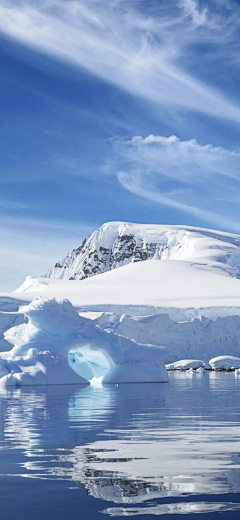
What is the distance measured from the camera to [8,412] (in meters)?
12.0

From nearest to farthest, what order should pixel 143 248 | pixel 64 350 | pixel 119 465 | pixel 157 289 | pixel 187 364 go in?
1. pixel 119 465
2. pixel 64 350
3. pixel 187 364
4. pixel 157 289
5. pixel 143 248

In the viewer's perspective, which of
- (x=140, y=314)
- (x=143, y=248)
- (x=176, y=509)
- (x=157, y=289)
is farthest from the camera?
(x=143, y=248)

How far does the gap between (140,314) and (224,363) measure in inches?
431

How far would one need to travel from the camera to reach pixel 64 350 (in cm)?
2416

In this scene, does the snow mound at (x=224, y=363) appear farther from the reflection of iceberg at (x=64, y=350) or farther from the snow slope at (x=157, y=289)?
the reflection of iceberg at (x=64, y=350)

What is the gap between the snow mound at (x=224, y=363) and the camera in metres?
44.9

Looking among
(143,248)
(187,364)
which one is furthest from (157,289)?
(143,248)

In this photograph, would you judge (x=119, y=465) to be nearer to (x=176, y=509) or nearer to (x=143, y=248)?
(x=176, y=509)

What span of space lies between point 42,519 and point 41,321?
20355mm

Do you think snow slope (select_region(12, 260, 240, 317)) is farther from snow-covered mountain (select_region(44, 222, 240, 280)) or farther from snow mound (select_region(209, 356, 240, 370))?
snow mound (select_region(209, 356, 240, 370))

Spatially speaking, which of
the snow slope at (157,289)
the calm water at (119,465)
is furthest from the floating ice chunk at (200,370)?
the calm water at (119,465)

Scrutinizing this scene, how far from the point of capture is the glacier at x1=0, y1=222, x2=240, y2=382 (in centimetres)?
2423

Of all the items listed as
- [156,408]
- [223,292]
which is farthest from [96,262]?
[156,408]

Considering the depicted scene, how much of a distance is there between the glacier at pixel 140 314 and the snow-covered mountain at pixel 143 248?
1.04 ft
